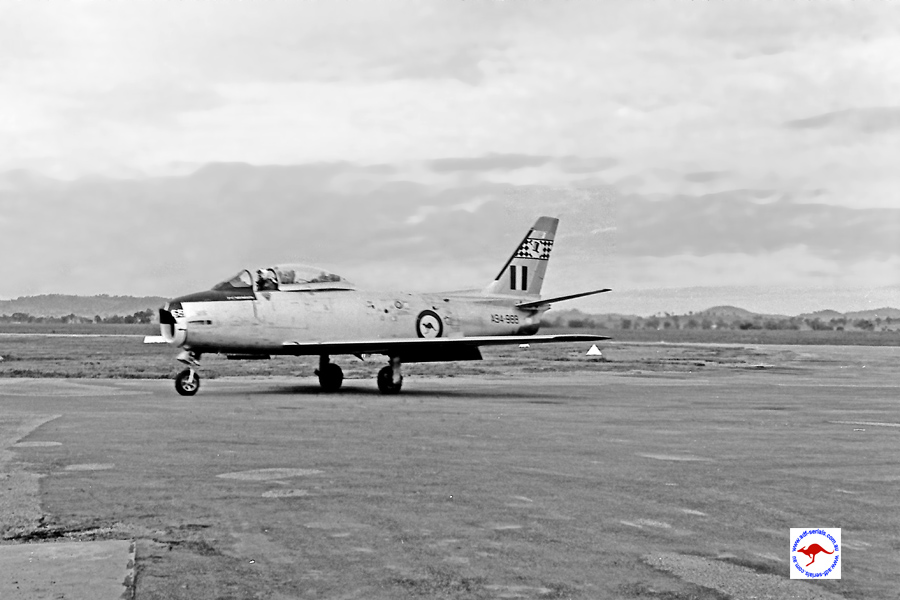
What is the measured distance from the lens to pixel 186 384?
20.8 meters

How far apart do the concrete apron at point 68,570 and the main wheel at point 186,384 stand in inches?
579

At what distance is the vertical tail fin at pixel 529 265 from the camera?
27266 mm

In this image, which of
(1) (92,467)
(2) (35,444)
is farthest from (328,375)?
(1) (92,467)

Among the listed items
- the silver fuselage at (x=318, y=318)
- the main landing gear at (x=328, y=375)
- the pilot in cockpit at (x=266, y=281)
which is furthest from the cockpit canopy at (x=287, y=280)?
the main landing gear at (x=328, y=375)

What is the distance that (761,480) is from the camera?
32.0ft

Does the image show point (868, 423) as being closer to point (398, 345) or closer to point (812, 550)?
point (398, 345)

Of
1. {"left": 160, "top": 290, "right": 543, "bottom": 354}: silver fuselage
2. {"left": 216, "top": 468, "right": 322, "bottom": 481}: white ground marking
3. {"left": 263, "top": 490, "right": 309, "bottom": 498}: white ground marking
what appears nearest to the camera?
{"left": 263, "top": 490, "right": 309, "bottom": 498}: white ground marking

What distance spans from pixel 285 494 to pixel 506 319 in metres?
18.2

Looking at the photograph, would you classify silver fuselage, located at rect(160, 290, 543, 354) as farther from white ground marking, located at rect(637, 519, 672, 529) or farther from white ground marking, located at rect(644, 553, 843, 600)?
white ground marking, located at rect(644, 553, 843, 600)

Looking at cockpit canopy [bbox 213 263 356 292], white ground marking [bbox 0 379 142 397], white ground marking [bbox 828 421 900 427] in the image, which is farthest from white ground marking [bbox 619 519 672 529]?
white ground marking [bbox 0 379 142 397]

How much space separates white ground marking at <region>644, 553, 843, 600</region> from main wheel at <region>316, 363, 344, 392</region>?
58.6 ft

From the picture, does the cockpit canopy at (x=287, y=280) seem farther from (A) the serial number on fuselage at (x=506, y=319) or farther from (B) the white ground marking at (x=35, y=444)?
(B) the white ground marking at (x=35, y=444)

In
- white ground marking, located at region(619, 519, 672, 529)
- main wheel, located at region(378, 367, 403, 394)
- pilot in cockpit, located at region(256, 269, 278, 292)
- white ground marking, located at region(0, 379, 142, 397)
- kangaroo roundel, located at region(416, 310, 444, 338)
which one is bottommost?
white ground marking, located at region(619, 519, 672, 529)

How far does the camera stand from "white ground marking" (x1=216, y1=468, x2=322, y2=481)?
31.1 feet
